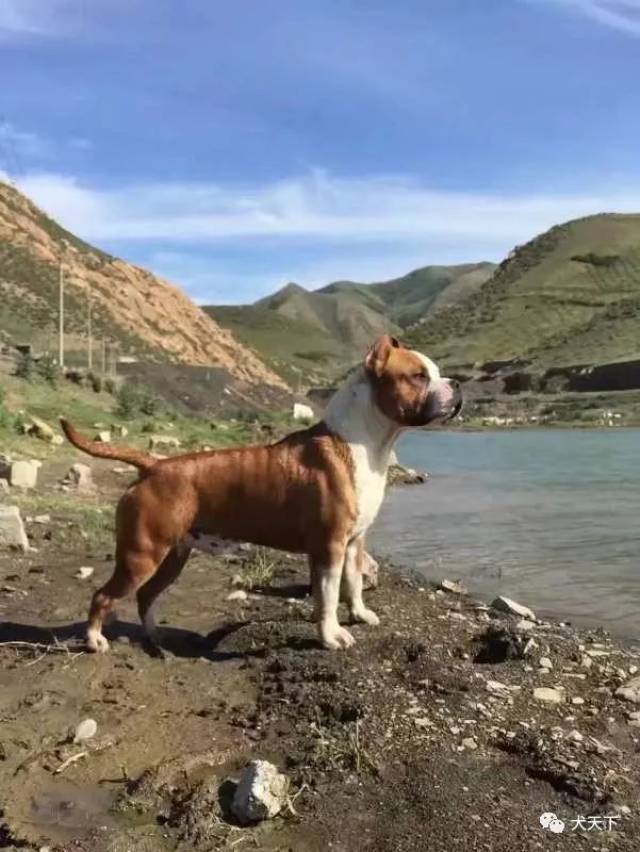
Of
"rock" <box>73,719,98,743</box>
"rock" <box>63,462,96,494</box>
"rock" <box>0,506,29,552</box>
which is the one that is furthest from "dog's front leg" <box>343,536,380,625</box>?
"rock" <box>63,462,96,494</box>

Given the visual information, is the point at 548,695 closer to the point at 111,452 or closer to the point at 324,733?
the point at 324,733

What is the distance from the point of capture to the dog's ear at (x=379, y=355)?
19.8 ft

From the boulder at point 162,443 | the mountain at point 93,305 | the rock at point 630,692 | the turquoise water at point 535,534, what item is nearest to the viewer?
the rock at point 630,692

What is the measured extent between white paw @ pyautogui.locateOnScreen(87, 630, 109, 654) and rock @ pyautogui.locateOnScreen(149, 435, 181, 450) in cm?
1465

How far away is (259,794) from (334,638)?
210cm

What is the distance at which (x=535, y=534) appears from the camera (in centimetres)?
1416

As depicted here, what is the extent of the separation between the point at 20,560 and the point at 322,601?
3.64 metres

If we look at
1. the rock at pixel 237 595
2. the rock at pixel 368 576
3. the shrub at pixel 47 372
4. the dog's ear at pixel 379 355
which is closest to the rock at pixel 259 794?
the dog's ear at pixel 379 355

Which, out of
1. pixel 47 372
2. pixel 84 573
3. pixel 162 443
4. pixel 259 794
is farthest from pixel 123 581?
pixel 47 372

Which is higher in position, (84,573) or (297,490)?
(297,490)

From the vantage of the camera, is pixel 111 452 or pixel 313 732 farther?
pixel 111 452

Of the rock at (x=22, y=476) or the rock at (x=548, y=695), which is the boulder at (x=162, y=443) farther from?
the rock at (x=548, y=695)

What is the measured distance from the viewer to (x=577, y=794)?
405 centimetres

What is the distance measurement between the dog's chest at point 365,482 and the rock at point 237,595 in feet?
6.11
